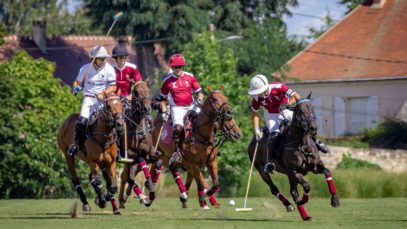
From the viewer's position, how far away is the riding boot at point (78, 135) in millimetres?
21578

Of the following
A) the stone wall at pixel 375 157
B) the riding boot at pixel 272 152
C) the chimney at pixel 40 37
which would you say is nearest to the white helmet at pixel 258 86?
the riding boot at pixel 272 152

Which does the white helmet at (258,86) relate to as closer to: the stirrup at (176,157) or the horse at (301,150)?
the horse at (301,150)

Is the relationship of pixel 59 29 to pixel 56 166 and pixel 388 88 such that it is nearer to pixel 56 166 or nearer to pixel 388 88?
pixel 388 88

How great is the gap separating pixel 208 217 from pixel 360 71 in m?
37.5

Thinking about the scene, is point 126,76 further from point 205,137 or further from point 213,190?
point 213,190

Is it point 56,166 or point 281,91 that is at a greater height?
point 281,91

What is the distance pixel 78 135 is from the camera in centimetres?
2178

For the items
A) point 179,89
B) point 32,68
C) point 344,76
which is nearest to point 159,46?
point 344,76

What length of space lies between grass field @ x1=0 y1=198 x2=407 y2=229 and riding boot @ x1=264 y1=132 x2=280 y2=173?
36.1 inches

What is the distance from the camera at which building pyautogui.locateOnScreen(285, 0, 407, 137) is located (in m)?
56.0

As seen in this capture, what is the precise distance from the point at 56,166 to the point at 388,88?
2185 cm

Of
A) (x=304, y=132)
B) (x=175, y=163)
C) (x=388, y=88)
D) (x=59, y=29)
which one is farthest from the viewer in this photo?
(x=59, y=29)

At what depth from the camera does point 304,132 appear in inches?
792

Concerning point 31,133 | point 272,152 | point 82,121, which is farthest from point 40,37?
point 272,152
